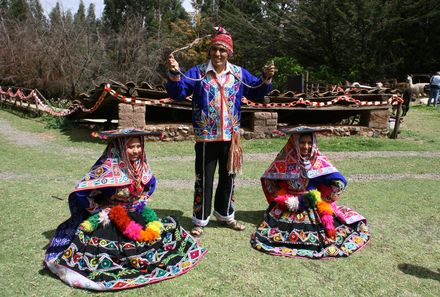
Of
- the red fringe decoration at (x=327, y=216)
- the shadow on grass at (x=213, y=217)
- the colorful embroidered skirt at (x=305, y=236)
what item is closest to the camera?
the colorful embroidered skirt at (x=305, y=236)

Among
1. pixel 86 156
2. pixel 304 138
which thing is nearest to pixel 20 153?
pixel 86 156

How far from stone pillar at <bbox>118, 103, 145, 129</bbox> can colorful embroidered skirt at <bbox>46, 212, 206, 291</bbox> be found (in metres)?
6.29

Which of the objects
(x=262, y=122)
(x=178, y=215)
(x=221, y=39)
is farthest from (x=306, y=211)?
(x=262, y=122)

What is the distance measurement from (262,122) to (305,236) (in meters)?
7.06

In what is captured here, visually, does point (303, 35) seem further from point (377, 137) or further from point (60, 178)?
point (60, 178)

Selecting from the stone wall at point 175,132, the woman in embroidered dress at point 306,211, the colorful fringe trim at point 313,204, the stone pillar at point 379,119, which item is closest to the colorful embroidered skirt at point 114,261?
the woman in embroidered dress at point 306,211

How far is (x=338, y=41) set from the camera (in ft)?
77.0

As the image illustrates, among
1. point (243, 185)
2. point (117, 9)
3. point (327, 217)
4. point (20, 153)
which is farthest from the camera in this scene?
point (117, 9)

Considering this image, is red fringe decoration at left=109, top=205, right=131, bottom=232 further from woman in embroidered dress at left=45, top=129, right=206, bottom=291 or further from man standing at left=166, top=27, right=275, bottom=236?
man standing at left=166, top=27, right=275, bottom=236

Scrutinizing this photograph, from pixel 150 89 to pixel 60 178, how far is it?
3.72 metres

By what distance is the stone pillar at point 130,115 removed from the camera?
9633 mm

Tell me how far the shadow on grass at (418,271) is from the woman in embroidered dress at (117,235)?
75.0 inches

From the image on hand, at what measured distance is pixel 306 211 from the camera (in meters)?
4.18

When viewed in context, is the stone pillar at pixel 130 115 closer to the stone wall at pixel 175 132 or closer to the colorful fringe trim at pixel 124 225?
the stone wall at pixel 175 132
